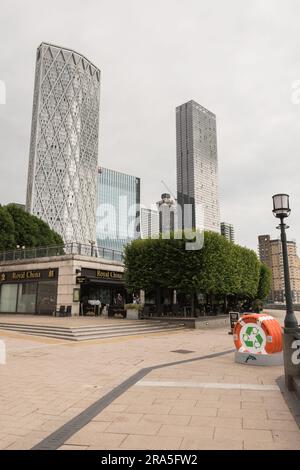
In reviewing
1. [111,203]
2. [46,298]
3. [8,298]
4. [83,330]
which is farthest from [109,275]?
[111,203]

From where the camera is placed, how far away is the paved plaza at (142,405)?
4.36 meters

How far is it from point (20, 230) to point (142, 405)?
42.7m

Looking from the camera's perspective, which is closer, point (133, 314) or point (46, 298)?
point (133, 314)

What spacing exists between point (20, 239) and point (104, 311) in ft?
62.5

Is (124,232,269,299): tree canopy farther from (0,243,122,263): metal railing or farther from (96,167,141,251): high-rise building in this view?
(96,167,141,251): high-rise building

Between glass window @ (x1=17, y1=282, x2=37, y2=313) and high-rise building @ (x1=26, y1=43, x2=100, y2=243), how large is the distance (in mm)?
110089

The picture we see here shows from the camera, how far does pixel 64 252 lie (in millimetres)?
29250

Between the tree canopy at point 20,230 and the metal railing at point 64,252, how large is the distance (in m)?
8.14

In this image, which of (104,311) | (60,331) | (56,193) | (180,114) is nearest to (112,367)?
(60,331)

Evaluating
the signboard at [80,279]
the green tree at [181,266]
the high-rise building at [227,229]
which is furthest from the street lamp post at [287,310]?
the high-rise building at [227,229]

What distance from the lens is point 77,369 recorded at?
925 cm

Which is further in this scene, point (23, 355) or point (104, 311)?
point (104, 311)

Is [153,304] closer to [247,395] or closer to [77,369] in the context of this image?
[77,369]

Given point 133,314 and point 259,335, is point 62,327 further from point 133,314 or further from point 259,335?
point 259,335
